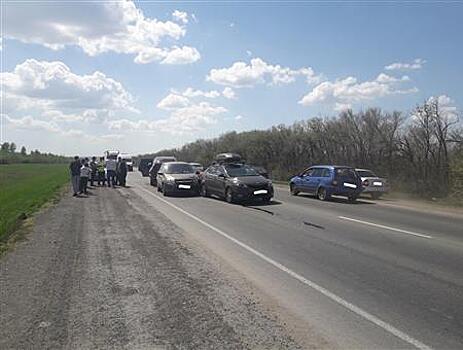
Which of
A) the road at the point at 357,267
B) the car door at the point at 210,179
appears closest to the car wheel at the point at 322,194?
the car door at the point at 210,179

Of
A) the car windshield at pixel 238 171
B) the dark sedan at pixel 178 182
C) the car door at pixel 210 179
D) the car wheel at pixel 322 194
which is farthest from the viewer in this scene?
the dark sedan at pixel 178 182

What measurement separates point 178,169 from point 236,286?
19516 mm

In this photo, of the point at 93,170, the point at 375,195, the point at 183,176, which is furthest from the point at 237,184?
the point at 93,170

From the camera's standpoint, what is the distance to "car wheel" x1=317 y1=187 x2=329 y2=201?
2215cm

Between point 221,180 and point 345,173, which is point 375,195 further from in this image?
point 221,180

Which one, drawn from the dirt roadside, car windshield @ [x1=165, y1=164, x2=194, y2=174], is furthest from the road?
car windshield @ [x1=165, y1=164, x2=194, y2=174]

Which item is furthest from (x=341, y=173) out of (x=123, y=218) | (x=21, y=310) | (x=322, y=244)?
(x=21, y=310)

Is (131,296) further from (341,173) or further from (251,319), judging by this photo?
(341,173)

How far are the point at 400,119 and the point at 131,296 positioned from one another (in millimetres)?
34233

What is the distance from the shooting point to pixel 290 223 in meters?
13.8

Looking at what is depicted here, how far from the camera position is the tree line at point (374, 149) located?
87.8 ft

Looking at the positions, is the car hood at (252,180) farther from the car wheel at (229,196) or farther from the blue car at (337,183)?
the blue car at (337,183)

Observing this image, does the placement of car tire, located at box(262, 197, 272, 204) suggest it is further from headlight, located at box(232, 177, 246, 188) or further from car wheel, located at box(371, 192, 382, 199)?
car wheel, located at box(371, 192, 382, 199)

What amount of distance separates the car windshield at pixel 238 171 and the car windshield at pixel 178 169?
4.45 meters
